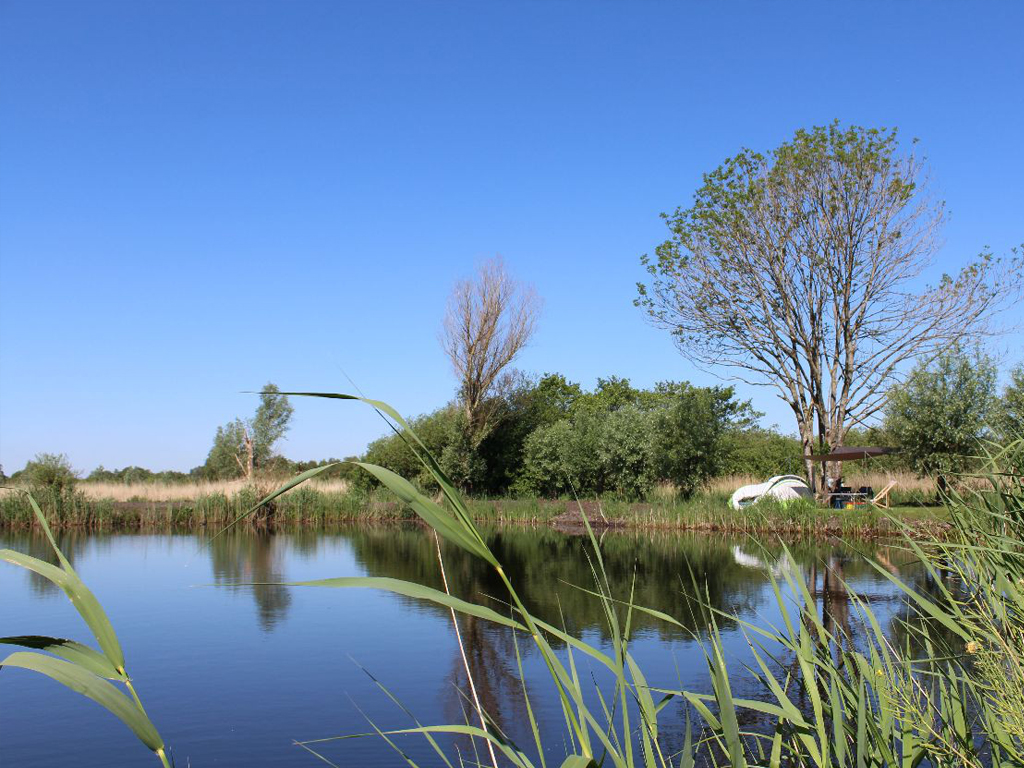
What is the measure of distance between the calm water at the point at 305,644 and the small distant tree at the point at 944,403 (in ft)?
20.8

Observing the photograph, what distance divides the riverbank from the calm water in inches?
109

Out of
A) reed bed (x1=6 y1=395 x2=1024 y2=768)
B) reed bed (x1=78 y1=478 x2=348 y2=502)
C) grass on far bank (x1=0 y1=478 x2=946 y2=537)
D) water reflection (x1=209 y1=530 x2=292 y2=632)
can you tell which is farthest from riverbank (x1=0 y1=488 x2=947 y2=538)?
reed bed (x1=6 y1=395 x2=1024 y2=768)

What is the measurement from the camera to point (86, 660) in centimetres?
116

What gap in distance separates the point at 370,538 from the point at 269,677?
575 inches

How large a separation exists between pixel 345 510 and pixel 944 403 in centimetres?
1842

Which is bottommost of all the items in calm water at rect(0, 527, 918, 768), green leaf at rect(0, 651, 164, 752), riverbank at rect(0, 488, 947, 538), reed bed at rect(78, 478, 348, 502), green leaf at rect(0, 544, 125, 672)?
calm water at rect(0, 527, 918, 768)

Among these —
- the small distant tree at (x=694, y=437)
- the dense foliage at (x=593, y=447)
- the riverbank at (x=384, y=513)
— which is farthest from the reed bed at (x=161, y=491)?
the small distant tree at (x=694, y=437)

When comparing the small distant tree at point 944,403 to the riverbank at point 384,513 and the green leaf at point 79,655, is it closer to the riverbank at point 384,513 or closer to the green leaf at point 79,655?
the riverbank at point 384,513

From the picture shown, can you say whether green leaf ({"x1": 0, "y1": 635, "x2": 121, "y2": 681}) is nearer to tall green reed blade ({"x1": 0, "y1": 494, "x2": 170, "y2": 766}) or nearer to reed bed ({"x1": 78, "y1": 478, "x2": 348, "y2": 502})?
tall green reed blade ({"x1": 0, "y1": 494, "x2": 170, "y2": 766})

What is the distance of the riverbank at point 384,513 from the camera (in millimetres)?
20547

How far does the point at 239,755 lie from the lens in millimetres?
5781

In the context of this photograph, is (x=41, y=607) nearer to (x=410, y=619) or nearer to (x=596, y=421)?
(x=410, y=619)

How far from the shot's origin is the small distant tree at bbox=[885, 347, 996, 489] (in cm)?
2194

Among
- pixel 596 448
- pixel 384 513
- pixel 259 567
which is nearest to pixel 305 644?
pixel 259 567
